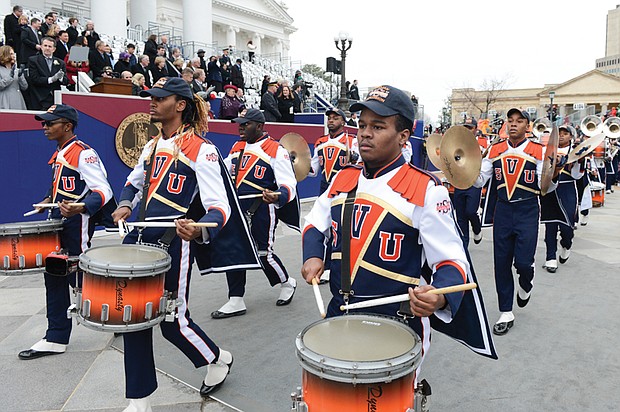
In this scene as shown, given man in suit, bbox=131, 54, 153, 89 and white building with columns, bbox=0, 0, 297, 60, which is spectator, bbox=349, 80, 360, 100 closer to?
white building with columns, bbox=0, 0, 297, 60

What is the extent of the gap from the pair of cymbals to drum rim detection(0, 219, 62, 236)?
370cm

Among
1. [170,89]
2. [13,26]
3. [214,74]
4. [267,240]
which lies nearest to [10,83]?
[13,26]

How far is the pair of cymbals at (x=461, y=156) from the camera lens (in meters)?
5.28

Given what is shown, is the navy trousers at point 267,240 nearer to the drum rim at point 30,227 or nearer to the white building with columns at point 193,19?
the drum rim at point 30,227

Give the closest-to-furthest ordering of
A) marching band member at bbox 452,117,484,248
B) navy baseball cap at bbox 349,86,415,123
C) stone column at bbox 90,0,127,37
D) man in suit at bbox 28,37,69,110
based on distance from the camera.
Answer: navy baseball cap at bbox 349,86,415,123, marching band member at bbox 452,117,484,248, man in suit at bbox 28,37,69,110, stone column at bbox 90,0,127,37

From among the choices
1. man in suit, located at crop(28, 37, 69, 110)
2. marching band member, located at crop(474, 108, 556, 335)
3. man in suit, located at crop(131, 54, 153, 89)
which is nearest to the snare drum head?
marching band member, located at crop(474, 108, 556, 335)

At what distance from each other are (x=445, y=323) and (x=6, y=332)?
4493 mm

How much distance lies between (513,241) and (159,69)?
10.8 meters

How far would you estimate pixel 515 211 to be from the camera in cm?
549

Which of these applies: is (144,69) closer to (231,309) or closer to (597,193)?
(231,309)

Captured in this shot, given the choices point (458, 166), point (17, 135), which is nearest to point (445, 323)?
point (458, 166)

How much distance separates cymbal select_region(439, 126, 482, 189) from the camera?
528cm

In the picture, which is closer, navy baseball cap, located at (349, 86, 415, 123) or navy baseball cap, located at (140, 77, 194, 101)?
navy baseball cap, located at (349, 86, 415, 123)

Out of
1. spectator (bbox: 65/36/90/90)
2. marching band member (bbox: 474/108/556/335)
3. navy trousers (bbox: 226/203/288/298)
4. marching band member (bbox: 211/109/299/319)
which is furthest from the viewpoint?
spectator (bbox: 65/36/90/90)
